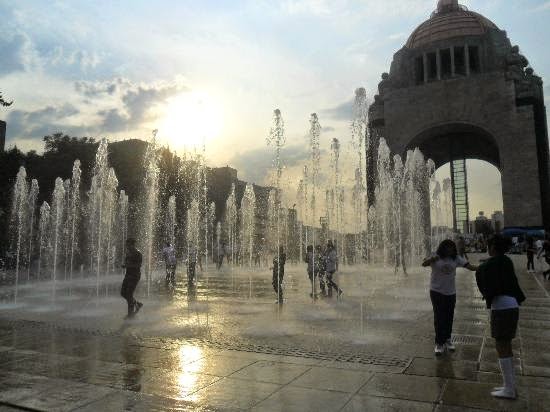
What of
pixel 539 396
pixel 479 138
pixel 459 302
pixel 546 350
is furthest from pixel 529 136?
pixel 539 396

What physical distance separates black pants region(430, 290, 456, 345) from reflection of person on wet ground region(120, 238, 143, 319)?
591cm

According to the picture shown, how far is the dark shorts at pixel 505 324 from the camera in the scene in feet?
14.3

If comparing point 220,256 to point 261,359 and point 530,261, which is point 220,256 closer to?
point 530,261

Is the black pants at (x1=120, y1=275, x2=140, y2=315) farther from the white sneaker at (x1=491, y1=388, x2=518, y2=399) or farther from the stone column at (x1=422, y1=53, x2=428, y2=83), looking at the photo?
the stone column at (x1=422, y1=53, x2=428, y2=83)

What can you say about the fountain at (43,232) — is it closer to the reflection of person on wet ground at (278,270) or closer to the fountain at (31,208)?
the fountain at (31,208)

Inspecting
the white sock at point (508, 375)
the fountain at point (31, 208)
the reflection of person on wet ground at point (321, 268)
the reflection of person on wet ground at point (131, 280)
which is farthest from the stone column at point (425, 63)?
the white sock at point (508, 375)

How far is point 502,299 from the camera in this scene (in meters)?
4.49

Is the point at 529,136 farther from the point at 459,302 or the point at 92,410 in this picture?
the point at 92,410

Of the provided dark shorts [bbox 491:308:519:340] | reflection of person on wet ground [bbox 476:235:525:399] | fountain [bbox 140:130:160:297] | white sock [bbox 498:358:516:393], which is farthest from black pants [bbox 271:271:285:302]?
fountain [bbox 140:130:160:297]

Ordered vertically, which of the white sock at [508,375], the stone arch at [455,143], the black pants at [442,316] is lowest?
the white sock at [508,375]

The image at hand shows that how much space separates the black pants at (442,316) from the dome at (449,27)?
35951mm

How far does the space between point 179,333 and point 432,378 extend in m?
4.15

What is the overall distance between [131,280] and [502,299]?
7.16m

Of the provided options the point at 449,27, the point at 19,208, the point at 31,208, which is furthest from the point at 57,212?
the point at 449,27
